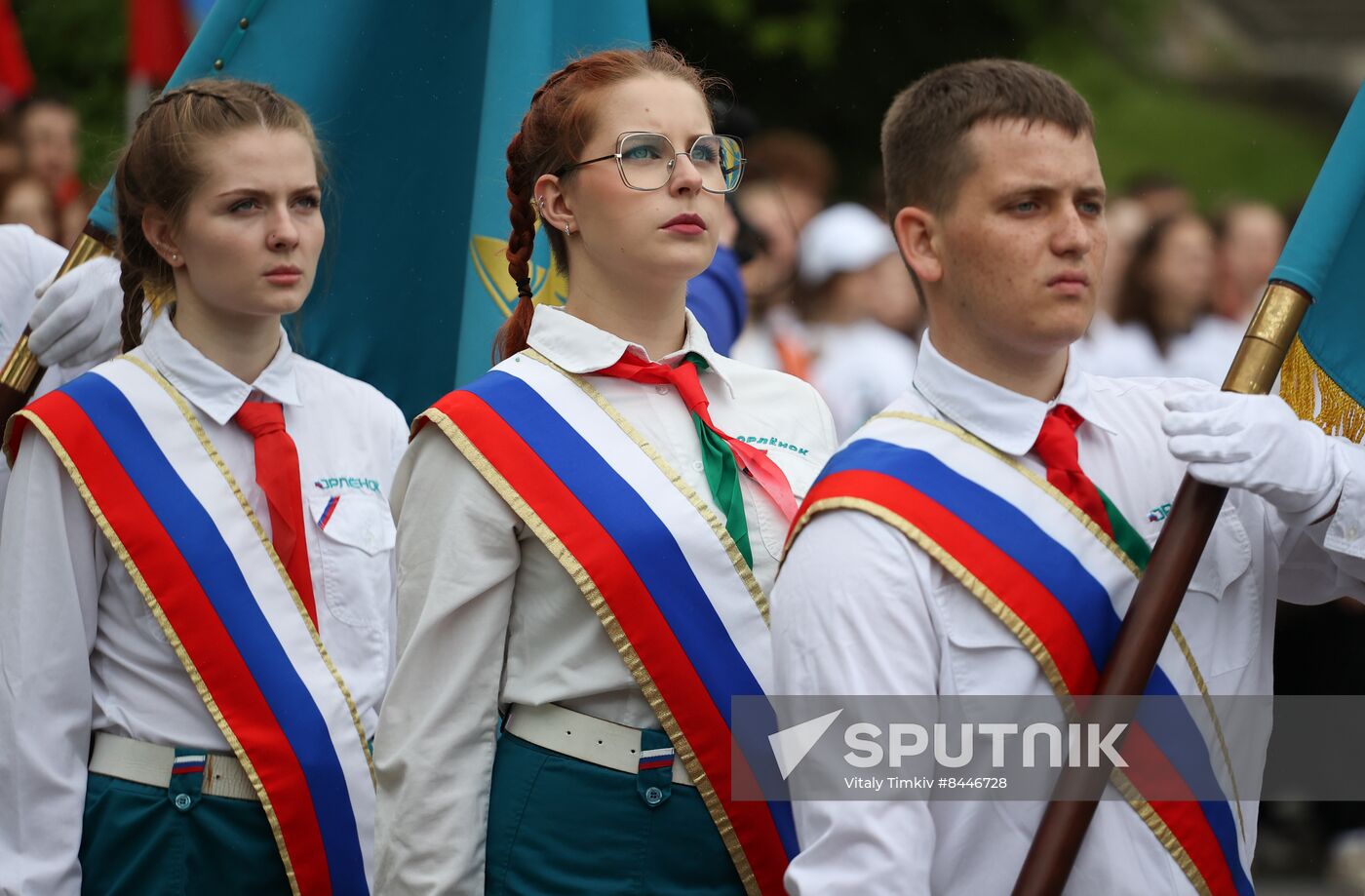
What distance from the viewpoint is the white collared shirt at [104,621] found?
3533 mm

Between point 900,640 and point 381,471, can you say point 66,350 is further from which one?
point 900,640

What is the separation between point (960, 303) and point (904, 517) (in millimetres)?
360

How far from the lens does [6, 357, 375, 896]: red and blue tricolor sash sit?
361 cm

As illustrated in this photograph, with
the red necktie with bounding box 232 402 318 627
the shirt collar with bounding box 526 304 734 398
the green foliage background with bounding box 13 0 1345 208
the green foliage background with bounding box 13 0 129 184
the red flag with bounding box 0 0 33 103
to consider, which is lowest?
the red necktie with bounding box 232 402 318 627

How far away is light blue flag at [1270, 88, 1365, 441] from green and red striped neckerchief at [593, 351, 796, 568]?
0.86 m

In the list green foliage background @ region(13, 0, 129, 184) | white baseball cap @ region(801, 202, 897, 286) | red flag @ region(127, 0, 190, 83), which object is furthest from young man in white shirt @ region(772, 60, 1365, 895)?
green foliage background @ region(13, 0, 129, 184)

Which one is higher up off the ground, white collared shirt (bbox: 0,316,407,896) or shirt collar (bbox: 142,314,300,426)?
shirt collar (bbox: 142,314,300,426)

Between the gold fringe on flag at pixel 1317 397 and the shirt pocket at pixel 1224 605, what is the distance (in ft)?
0.93

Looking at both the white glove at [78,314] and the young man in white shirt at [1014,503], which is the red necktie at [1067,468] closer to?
the young man in white shirt at [1014,503]

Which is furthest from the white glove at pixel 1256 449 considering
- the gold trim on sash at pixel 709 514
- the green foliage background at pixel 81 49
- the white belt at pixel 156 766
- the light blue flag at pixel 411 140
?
the green foliage background at pixel 81 49

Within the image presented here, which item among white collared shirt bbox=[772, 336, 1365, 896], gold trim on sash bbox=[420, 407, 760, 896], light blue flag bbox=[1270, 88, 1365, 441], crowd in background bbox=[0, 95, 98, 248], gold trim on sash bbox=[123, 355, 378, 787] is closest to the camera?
white collared shirt bbox=[772, 336, 1365, 896]

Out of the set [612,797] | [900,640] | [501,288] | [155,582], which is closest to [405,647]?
[612,797]

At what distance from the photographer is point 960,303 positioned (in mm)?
2818

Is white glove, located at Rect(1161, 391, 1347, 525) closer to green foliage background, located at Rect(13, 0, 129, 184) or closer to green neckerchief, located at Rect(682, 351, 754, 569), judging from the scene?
green neckerchief, located at Rect(682, 351, 754, 569)
